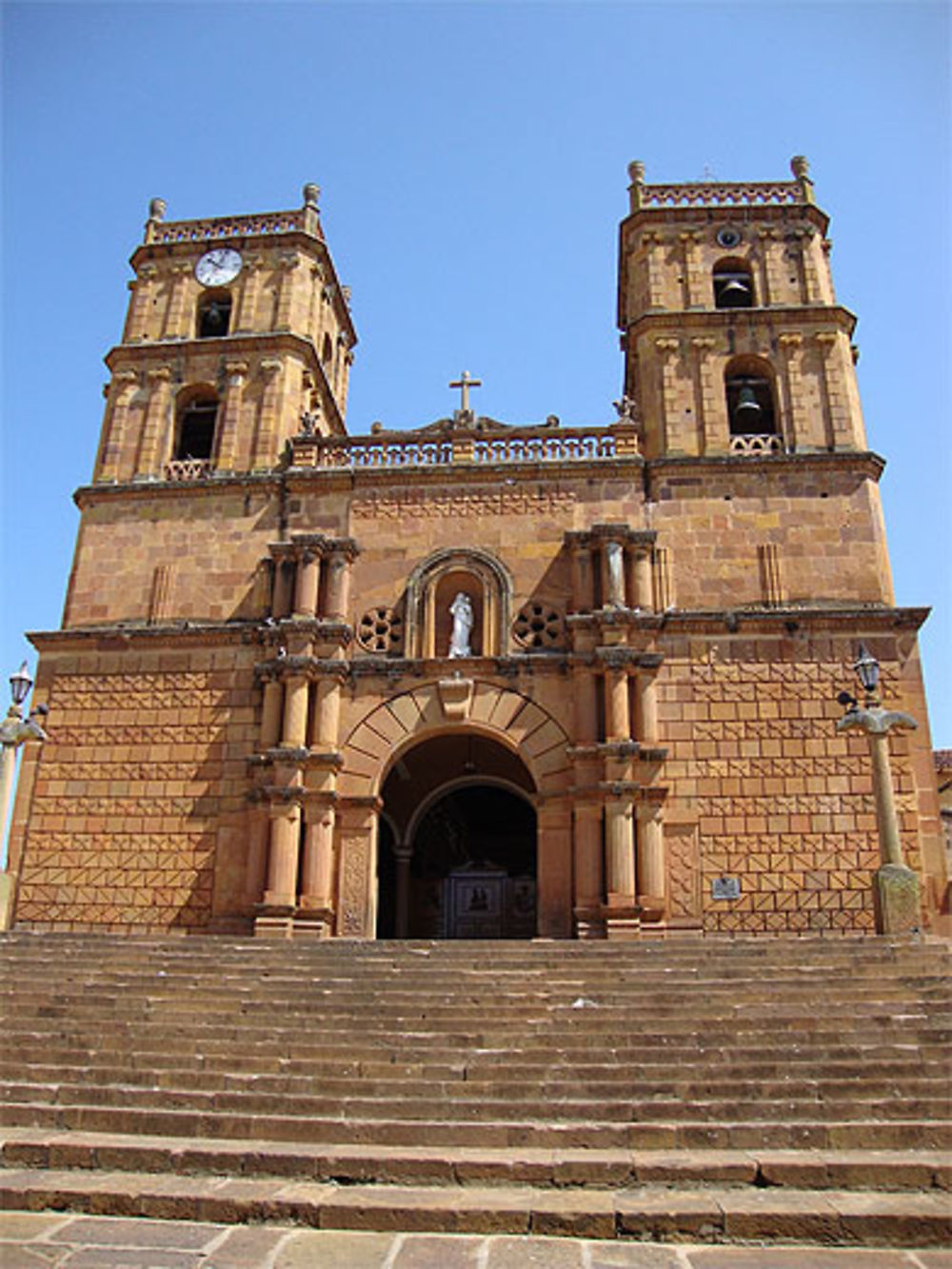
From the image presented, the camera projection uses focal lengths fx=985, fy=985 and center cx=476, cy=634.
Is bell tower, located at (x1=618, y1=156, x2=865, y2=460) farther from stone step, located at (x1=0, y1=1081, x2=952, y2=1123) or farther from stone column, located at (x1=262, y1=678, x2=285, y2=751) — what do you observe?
stone step, located at (x1=0, y1=1081, x2=952, y2=1123)

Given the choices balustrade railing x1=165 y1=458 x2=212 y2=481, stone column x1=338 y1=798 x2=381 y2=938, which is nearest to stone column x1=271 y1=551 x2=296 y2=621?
balustrade railing x1=165 y1=458 x2=212 y2=481

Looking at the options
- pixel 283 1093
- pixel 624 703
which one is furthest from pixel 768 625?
pixel 283 1093

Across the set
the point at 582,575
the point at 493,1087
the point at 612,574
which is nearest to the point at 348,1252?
the point at 493,1087

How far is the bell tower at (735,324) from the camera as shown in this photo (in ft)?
68.0

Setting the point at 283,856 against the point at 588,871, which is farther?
the point at 283,856

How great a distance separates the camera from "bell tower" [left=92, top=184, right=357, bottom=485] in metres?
21.8

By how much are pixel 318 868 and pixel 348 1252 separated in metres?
11.8

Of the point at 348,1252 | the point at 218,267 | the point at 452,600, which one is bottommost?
the point at 348,1252

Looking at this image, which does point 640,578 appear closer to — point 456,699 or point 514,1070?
point 456,699

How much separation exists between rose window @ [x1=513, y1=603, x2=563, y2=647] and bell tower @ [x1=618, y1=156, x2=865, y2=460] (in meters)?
4.37

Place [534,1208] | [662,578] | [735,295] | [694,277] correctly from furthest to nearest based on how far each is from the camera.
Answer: [735,295]
[694,277]
[662,578]
[534,1208]

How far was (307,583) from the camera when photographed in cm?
1927

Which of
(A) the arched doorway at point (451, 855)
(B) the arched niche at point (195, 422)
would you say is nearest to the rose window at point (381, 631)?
(A) the arched doorway at point (451, 855)

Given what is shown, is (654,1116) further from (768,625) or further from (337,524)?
(337,524)
